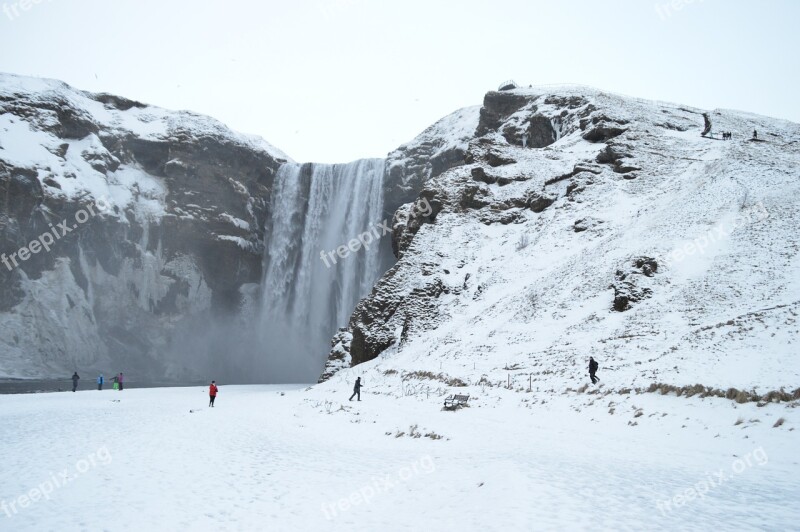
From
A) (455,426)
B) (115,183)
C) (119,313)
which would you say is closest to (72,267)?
(119,313)

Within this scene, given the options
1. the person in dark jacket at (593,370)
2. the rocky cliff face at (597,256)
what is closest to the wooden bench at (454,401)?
the rocky cliff face at (597,256)

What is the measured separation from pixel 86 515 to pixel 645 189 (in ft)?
143

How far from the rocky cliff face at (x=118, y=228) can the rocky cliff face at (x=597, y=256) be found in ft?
106

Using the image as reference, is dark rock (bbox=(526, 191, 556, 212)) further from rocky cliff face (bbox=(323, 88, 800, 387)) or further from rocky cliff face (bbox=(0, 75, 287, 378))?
rocky cliff face (bbox=(0, 75, 287, 378))

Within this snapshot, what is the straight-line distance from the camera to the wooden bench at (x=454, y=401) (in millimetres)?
18266

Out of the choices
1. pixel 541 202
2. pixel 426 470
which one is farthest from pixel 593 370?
pixel 541 202

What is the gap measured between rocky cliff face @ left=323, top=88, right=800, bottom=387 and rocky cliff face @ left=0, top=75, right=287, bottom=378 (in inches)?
1272

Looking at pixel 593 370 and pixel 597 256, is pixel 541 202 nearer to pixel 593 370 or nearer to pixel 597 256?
pixel 597 256

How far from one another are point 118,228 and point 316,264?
84.2ft

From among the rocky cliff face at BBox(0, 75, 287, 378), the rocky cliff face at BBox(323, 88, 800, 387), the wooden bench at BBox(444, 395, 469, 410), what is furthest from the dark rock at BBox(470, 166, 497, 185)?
the rocky cliff face at BBox(0, 75, 287, 378)

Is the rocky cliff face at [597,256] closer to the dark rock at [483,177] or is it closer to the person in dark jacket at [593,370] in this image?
the dark rock at [483,177]

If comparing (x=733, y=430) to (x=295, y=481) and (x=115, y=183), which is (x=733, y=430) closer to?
(x=295, y=481)

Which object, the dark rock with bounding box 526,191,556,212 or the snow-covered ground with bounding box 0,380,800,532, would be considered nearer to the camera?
the snow-covered ground with bounding box 0,380,800,532

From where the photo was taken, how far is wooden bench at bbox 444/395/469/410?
18266mm
